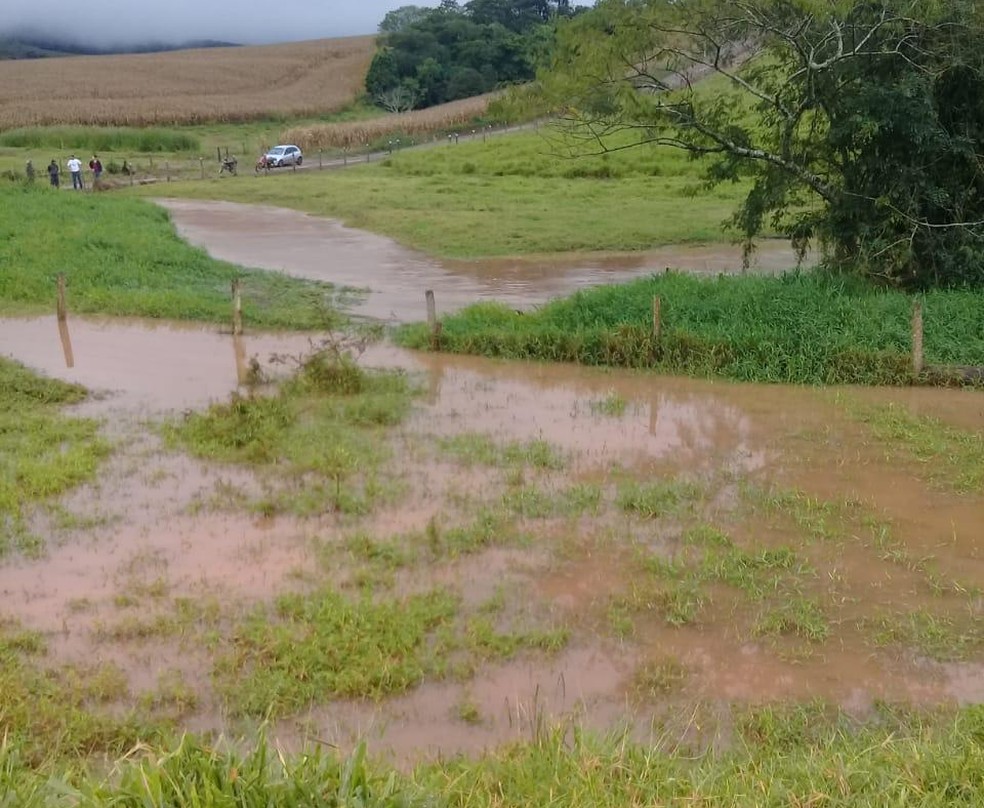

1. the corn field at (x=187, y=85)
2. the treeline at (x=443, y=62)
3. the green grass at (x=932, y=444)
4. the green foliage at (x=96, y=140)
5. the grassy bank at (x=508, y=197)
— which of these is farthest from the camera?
the treeline at (x=443, y=62)

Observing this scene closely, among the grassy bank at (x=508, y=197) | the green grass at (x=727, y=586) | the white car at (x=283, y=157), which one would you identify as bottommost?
the green grass at (x=727, y=586)

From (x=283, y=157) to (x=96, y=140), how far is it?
9.65 metres

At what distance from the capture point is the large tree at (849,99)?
13773 millimetres

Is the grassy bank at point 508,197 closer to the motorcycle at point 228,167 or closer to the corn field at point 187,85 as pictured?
the motorcycle at point 228,167

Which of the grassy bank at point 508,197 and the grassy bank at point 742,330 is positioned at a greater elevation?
the grassy bank at point 508,197

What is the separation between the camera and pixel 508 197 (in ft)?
95.1

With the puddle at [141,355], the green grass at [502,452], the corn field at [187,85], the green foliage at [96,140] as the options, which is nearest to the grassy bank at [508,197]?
the puddle at [141,355]

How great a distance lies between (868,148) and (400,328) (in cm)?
738

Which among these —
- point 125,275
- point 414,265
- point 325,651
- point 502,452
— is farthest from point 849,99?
point 125,275

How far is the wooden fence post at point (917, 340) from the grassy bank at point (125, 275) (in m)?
8.01

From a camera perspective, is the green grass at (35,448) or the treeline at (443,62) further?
the treeline at (443,62)

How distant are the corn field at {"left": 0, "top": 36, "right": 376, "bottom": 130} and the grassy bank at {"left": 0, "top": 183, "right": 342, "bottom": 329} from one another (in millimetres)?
31784

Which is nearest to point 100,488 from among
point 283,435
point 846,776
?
point 283,435

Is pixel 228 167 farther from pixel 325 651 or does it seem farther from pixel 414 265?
pixel 325 651
